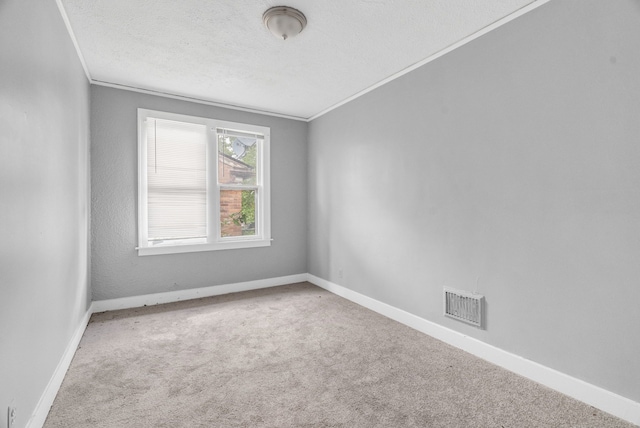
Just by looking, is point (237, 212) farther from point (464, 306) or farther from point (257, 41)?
point (464, 306)

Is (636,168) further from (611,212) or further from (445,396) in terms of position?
(445,396)

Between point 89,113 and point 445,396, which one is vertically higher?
point 89,113

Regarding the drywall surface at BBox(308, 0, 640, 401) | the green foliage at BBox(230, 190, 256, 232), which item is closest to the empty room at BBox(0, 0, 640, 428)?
the drywall surface at BBox(308, 0, 640, 401)

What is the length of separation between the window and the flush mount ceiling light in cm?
212

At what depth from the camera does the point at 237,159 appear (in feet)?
14.5

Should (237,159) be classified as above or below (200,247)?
above

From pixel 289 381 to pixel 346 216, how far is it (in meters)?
2.27

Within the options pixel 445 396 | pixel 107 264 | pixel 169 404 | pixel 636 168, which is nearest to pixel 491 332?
pixel 445 396

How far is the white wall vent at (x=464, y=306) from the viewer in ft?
8.16

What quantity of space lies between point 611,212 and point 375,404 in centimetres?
178

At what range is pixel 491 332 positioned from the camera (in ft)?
7.92

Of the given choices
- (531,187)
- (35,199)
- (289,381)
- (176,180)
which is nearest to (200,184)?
(176,180)

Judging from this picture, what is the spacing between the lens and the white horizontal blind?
3.84m

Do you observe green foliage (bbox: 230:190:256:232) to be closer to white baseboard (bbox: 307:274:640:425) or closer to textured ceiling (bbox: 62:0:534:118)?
textured ceiling (bbox: 62:0:534:118)
